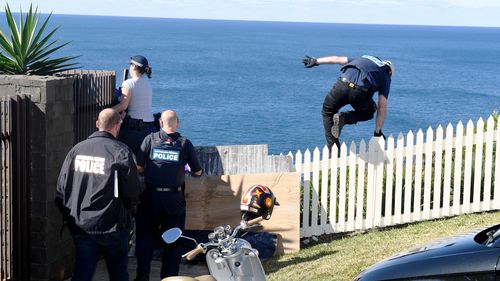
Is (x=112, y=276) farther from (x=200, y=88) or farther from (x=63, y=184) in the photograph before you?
(x=200, y=88)

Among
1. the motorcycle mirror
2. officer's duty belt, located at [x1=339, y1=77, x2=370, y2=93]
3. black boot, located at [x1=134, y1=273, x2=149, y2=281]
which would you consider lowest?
black boot, located at [x1=134, y1=273, x2=149, y2=281]

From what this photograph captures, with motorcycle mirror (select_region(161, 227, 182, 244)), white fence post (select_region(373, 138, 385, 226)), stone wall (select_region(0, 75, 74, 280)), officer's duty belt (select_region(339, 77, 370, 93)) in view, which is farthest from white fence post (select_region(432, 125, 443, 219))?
motorcycle mirror (select_region(161, 227, 182, 244))

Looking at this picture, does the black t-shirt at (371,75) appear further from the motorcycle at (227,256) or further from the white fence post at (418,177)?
the motorcycle at (227,256)

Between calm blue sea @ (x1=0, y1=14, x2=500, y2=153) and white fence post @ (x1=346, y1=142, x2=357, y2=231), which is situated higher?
white fence post @ (x1=346, y1=142, x2=357, y2=231)

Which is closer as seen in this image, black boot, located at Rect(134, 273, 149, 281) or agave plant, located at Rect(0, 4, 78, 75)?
black boot, located at Rect(134, 273, 149, 281)

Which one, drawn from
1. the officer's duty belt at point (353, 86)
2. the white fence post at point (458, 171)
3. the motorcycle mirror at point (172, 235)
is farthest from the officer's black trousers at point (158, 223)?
the white fence post at point (458, 171)

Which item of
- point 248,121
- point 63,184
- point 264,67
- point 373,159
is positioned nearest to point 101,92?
point 63,184

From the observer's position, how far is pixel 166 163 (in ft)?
27.3

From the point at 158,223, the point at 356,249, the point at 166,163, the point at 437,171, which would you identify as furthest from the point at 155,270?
the point at 437,171

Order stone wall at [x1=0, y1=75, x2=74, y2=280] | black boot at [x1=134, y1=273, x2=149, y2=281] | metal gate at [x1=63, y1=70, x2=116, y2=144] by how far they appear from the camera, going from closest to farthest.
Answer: stone wall at [x1=0, y1=75, x2=74, y2=280] < black boot at [x1=134, y1=273, x2=149, y2=281] < metal gate at [x1=63, y1=70, x2=116, y2=144]

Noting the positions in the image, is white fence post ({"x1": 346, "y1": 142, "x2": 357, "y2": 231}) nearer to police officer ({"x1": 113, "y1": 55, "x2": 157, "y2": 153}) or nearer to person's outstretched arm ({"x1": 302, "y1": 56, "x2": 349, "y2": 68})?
person's outstretched arm ({"x1": 302, "y1": 56, "x2": 349, "y2": 68})

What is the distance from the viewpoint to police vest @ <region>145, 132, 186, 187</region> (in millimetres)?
8328

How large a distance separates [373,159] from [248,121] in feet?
157

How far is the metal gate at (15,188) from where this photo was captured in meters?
7.88
